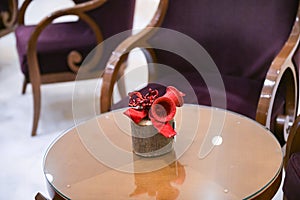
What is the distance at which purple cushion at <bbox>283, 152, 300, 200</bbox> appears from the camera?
4.58 ft

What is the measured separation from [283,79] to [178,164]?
0.81m

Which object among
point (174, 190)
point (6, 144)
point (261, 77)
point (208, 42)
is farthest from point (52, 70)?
point (174, 190)

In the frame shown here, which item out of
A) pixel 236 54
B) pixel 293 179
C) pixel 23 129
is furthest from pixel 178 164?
pixel 23 129

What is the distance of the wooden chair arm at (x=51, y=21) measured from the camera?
2385 millimetres

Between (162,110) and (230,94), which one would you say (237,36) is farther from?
(162,110)

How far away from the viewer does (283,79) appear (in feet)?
6.37

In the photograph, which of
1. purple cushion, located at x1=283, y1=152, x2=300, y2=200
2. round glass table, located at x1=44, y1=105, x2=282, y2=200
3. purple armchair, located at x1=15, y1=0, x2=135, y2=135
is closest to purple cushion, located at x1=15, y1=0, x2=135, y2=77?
purple armchair, located at x1=15, y1=0, x2=135, y2=135

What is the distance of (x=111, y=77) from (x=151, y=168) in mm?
730

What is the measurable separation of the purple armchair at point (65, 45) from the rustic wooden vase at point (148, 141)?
1.22 meters

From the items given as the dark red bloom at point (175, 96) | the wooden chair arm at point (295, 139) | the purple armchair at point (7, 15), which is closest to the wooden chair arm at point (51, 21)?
the purple armchair at point (7, 15)

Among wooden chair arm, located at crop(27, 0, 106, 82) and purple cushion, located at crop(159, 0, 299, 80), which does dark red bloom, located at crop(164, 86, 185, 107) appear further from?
wooden chair arm, located at crop(27, 0, 106, 82)

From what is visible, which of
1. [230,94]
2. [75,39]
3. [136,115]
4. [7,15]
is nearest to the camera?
[136,115]

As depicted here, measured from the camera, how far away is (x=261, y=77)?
2068 mm

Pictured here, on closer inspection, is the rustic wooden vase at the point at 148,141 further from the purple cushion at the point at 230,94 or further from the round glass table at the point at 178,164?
the purple cushion at the point at 230,94
